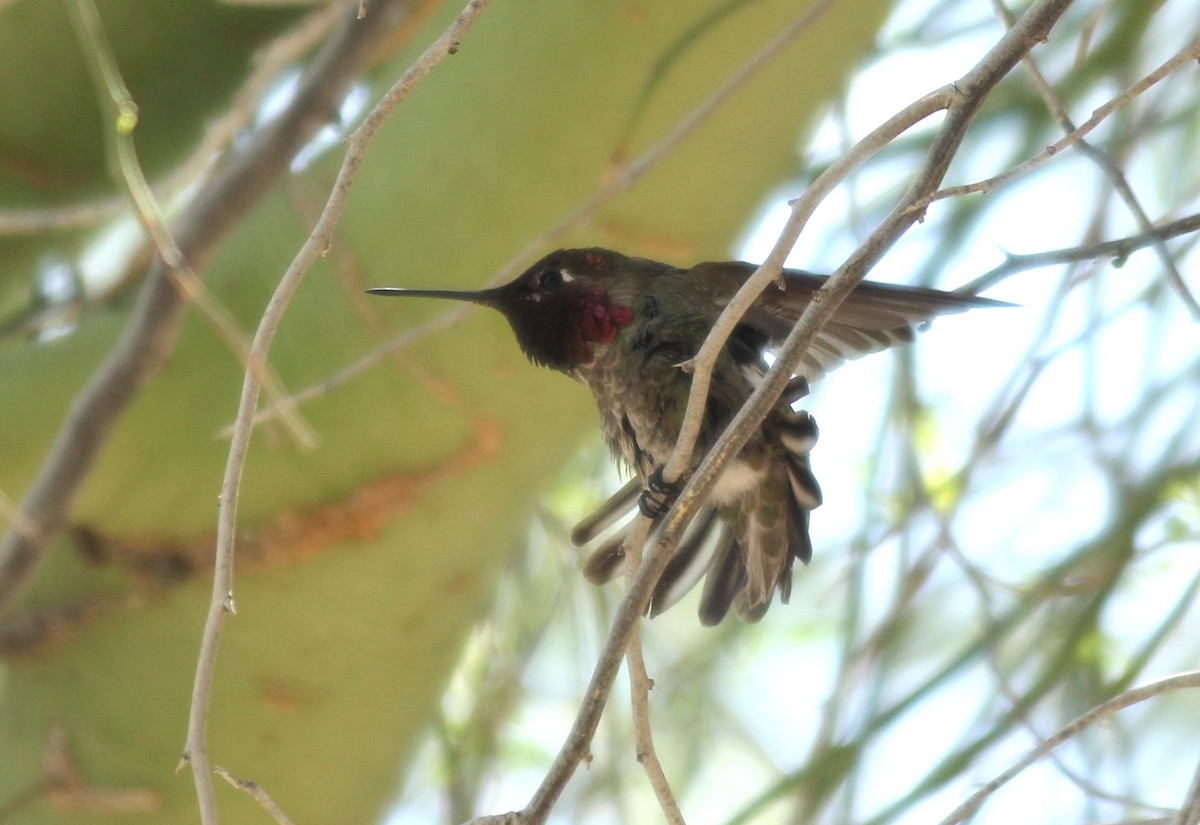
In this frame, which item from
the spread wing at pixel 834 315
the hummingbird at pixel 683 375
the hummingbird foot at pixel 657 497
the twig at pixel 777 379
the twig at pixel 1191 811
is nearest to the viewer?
the twig at pixel 777 379

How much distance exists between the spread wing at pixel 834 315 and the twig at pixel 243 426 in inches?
23.4

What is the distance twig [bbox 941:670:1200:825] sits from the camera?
118cm

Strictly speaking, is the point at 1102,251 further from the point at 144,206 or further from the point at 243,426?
the point at 144,206

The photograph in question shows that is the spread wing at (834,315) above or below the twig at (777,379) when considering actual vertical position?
above

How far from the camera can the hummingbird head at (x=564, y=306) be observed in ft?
6.63

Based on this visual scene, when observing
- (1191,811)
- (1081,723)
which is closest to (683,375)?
(1081,723)

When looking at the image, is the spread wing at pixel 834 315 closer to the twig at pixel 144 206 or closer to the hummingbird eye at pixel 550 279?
the hummingbird eye at pixel 550 279

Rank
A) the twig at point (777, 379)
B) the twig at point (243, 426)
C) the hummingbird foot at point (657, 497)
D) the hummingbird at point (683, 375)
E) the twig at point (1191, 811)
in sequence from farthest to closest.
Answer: the hummingbird at point (683, 375) → the hummingbird foot at point (657, 497) → the twig at point (243, 426) → the twig at point (1191, 811) → the twig at point (777, 379)

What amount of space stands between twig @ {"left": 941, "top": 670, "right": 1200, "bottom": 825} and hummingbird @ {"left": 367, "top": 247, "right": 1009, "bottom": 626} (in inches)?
27.6

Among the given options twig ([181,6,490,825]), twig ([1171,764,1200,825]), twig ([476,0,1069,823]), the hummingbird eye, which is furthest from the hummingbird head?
twig ([1171,764,1200,825])

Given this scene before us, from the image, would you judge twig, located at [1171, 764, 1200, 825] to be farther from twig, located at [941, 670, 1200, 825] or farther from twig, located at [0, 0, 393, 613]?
twig, located at [0, 0, 393, 613]

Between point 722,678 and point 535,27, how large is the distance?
1.92 meters

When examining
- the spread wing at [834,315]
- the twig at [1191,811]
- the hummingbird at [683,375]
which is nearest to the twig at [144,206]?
the hummingbird at [683,375]

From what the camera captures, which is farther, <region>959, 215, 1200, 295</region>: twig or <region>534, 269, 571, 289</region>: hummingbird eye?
<region>534, 269, 571, 289</region>: hummingbird eye
